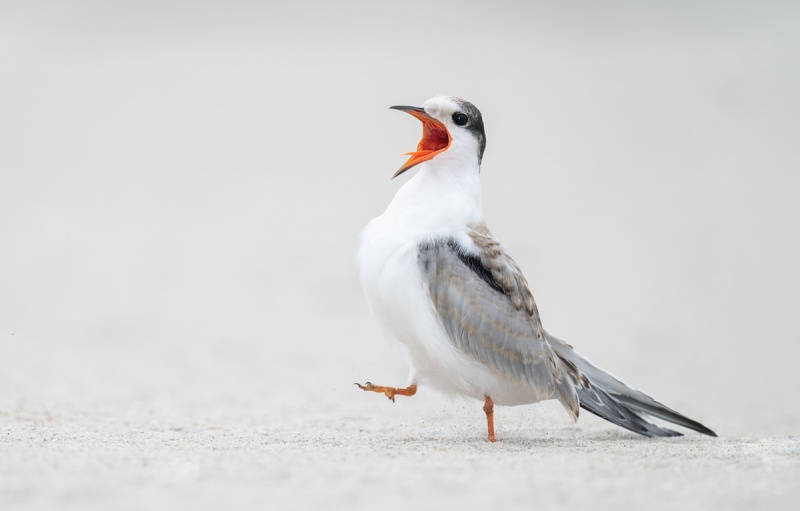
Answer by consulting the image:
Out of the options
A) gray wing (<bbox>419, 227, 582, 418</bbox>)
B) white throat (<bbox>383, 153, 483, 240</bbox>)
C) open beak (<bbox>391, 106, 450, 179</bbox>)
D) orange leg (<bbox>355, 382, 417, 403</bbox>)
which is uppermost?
open beak (<bbox>391, 106, 450, 179</bbox>)

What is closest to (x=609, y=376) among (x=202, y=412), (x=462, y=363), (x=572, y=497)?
(x=462, y=363)

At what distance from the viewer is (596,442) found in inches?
179

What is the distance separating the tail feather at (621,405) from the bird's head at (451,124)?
44.1 inches

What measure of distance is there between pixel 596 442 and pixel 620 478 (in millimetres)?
1146

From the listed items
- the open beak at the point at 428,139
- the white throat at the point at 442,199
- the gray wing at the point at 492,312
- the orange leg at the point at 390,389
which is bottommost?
the orange leg at the point at 390,389

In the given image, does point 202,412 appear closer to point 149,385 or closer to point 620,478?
point 149,385

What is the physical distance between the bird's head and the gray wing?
423 mm

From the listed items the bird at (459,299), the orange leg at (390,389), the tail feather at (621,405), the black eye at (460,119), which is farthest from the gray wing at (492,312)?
the black eye at (460,119)

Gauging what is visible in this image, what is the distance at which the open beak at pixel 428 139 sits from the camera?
4632mm

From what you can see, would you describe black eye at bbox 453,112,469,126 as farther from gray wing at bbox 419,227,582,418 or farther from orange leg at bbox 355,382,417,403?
orange leg at bbox 355,382,417,403

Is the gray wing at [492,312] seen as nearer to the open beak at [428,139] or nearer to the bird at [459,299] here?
the bird at [459,299]

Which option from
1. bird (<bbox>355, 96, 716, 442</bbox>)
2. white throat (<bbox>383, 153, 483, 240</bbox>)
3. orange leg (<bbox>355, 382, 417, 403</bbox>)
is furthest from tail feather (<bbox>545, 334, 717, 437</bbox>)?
white throat (<bbox>383, 153, 483, 240</bbox>)

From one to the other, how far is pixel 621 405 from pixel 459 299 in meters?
1.10

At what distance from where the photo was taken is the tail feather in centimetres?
471
